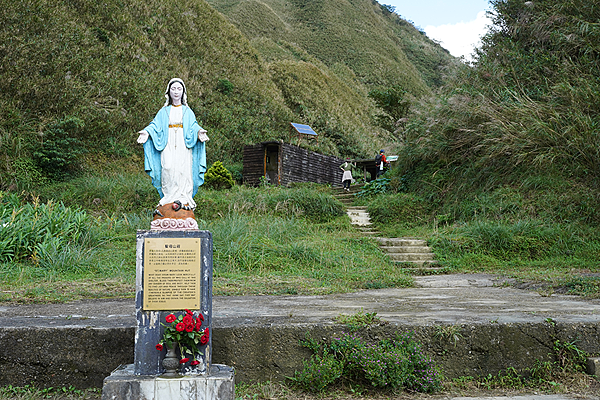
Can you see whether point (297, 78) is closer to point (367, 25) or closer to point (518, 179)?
point (518, 179)

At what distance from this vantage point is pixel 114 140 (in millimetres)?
17781

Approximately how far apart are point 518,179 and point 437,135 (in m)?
3.08

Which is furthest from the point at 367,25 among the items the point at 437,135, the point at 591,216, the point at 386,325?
the point at 386,325

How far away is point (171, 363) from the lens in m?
2.98

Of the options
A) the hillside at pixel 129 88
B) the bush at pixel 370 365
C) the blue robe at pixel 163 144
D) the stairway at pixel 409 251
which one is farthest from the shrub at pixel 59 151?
the bush at pixel 370 365

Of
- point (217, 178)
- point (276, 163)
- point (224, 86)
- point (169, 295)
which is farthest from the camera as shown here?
point (224, 86)

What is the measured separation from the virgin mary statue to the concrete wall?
3.77 feet

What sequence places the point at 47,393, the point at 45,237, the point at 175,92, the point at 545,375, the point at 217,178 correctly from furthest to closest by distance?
the point at 217,178 < the point at 45,237 < the point at 175,92 < the point at 545,375 < the point at 47,393

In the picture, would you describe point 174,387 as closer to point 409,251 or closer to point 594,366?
point 594,366

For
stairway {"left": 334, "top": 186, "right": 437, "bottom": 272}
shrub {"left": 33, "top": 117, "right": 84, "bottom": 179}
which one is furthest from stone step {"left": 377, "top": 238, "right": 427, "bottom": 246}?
shrub {"left": 33, "top": 117, "right": 84, "bottom": 179}

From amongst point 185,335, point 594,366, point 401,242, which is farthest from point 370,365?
point 401,242

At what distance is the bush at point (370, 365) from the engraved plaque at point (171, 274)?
0.98 meters

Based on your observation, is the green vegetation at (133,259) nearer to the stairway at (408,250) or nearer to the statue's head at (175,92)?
the stairway at (408,250)

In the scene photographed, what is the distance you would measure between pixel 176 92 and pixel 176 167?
2.06 feet
